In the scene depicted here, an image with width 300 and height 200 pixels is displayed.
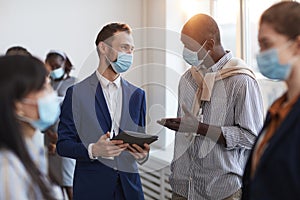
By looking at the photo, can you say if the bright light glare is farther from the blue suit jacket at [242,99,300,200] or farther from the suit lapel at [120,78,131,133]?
the blue suit jacket at [242,99,300,200]

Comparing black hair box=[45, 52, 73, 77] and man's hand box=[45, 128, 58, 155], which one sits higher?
black hair box=[45, 52, 73, 77]

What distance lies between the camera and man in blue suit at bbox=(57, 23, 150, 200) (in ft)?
6.52

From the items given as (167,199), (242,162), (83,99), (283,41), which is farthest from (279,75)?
(167,199)

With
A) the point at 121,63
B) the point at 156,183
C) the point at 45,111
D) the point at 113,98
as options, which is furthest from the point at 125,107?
the point at 156,183

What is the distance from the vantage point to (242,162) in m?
2.00

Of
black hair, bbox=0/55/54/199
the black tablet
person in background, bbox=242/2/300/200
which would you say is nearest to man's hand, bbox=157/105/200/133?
the black tablet

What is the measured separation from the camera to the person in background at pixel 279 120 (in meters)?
1.07

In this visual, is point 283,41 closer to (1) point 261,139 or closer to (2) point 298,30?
(2) point 298,30

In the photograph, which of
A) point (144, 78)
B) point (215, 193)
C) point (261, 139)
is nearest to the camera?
point (261, 139)

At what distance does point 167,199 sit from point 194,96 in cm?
148

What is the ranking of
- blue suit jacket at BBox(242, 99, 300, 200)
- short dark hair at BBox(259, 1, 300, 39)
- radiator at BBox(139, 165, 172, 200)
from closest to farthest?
1. blue suit jacket at BBox(242, 99, 300, 200)
2. short dark hair at BBox(259, 1, 300, 39)
3. radiator at BBox(139, 165, 172, 200)

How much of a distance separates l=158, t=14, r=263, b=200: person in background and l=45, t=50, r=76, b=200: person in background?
5.02 feet

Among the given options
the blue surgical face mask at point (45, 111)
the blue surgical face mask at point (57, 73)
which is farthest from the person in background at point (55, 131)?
the blue surgical face mask at point (45, 111)

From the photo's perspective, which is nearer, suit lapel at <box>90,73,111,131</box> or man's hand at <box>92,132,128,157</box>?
man's hand at <box>92,132,128,157</box>
